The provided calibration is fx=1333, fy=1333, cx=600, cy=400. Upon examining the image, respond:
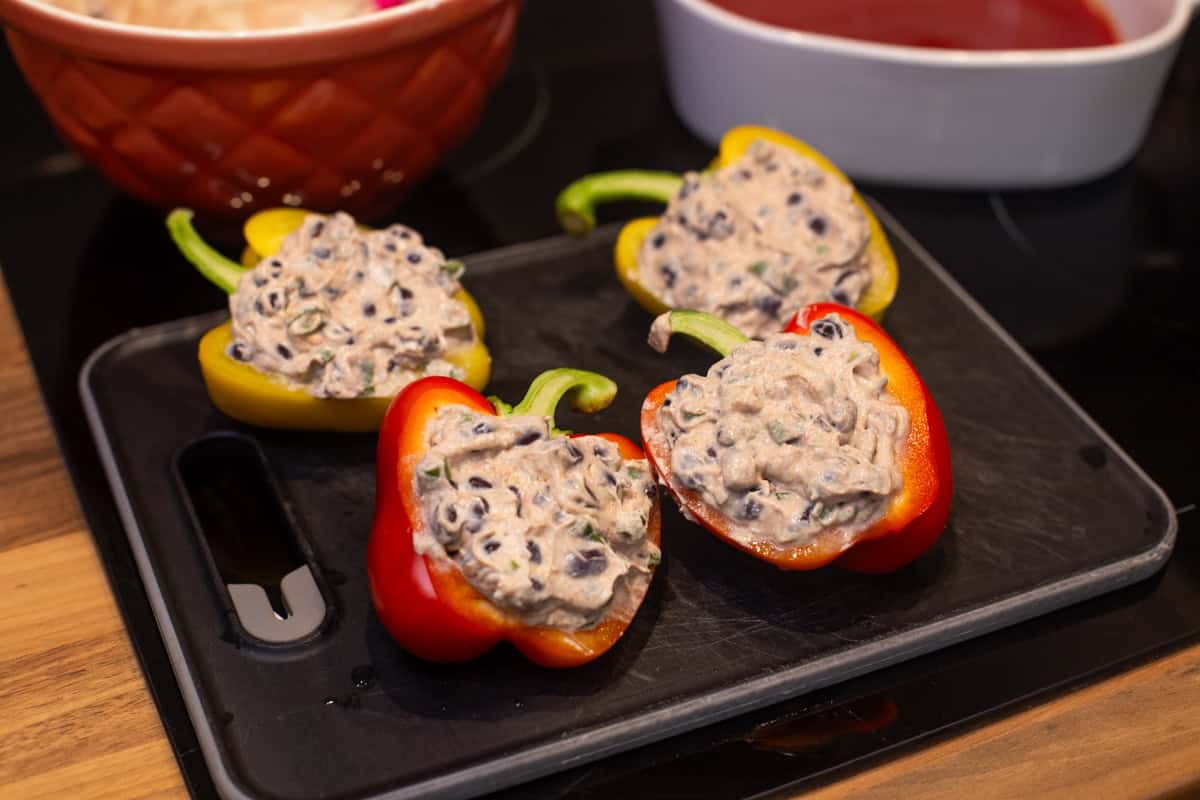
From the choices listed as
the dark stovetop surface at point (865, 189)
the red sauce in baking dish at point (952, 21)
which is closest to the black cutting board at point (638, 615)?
the dark stovetop surface at point (865, 189)

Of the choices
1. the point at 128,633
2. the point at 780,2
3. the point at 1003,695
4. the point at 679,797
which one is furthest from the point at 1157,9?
the point at 128,633

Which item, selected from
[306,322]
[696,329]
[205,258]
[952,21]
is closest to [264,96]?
[205,258]

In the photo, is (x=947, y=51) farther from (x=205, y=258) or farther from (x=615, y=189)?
(x=205, y=258)

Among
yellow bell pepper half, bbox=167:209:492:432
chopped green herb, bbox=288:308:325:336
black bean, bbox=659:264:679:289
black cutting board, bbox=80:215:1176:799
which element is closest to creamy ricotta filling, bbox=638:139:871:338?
black bean, bbox=659:264:679:289

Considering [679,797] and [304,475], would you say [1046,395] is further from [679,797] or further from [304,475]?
[304,475]

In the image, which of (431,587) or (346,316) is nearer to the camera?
(431,587)
